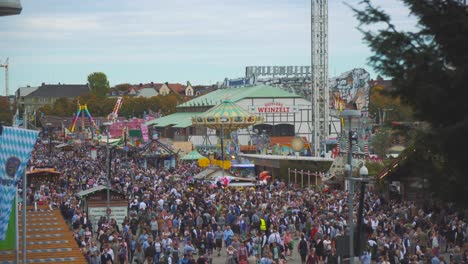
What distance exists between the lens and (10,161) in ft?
58.2

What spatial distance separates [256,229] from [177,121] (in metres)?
83.2

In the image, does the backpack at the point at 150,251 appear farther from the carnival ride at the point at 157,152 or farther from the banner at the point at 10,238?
the carnival ride at the point at 157,152

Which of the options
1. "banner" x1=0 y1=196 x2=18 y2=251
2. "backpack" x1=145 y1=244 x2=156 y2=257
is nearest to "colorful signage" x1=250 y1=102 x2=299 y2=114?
"backpack" x1=145 y1=244 x2=156 y2=257

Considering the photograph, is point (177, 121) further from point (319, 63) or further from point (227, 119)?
point (227, 119)

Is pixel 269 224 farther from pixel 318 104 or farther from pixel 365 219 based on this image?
pixel 318 104

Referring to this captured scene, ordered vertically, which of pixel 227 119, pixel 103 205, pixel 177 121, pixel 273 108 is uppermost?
pixel 273 108

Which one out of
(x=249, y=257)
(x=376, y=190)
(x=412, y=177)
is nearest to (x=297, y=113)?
(x=376, y=190)

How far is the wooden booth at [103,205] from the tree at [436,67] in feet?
71.0

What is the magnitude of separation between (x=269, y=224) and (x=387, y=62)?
62.6ft

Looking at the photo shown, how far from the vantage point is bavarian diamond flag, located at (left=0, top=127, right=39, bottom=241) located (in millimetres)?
17594

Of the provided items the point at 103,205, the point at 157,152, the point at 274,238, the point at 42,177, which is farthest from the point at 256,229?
the point at 157,152

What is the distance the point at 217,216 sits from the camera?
104ft

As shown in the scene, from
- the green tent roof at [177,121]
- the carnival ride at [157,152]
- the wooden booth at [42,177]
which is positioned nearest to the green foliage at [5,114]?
the carnival ride at [157,152]

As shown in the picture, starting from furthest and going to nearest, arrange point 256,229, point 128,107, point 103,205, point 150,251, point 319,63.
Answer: point 128,107 → point 319,63 → point 103,205 → point 256,229 → point 150,251
